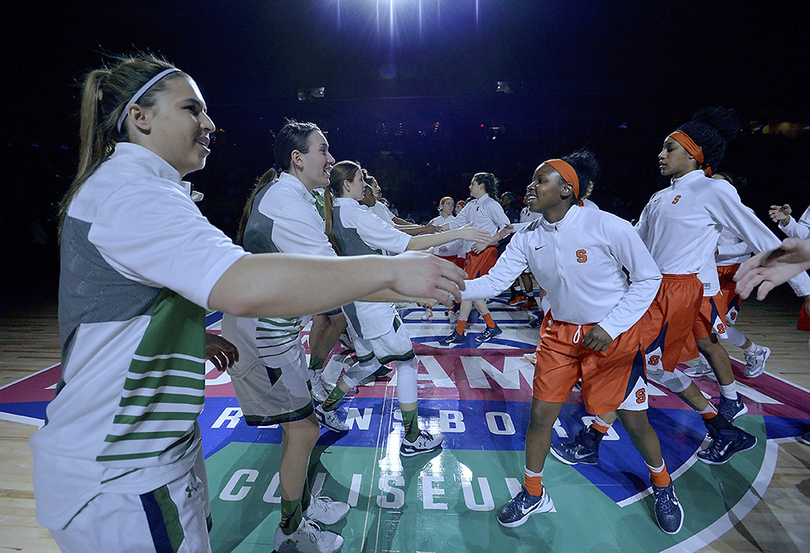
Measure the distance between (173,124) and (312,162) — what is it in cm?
122

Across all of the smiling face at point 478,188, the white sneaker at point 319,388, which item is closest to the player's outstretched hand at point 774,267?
the white sneaker at point 319,388

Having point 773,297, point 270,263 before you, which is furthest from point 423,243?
point 773,297

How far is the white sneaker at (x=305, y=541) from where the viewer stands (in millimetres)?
1987

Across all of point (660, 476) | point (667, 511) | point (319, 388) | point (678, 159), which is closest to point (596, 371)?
point (660, 476)

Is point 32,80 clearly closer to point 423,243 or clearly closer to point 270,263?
point 423,243

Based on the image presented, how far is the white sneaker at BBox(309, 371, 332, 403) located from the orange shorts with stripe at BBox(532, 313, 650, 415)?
6.58ft

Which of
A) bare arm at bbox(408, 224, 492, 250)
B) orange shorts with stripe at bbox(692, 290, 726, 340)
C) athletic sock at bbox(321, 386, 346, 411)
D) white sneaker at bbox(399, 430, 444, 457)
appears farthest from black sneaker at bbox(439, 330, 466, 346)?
orange shorts with stripe at bbox(692, 290, 726, 340)

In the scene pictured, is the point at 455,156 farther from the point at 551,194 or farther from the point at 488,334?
the point at 551,194

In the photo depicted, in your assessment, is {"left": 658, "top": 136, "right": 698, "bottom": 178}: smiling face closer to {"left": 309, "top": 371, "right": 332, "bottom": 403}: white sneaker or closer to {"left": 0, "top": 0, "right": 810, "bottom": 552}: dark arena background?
{"left": 0, "top": 0, "right": 810, "bottom": 552}: dark arena background

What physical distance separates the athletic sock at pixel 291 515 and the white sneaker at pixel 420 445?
3.20 ft

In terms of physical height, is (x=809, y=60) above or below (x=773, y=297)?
above

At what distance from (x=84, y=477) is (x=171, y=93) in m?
0.90

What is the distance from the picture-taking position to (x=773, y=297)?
26.2 feet

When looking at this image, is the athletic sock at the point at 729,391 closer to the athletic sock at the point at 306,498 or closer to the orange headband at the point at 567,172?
the orange headband at the point at 567,172
